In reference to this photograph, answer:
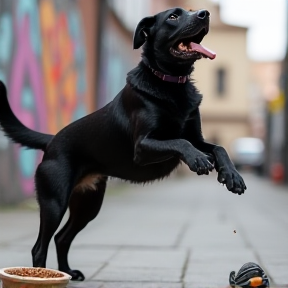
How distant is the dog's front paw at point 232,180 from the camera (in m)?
4.04

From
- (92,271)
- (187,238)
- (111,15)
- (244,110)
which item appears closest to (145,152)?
(92,271)

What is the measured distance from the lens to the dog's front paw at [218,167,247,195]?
404 cm

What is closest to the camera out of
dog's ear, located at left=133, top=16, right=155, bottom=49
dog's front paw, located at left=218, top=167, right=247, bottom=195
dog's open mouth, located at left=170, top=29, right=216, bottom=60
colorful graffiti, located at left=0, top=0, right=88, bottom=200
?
dog's front paw, located at left=218, top=167, right=247, bottom=195

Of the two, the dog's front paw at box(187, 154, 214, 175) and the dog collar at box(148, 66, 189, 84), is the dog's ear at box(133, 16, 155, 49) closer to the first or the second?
the dog collar at box(148, 66, 189, 84)

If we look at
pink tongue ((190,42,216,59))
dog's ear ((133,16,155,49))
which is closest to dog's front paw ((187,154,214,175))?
pink tongue ((190,42,216,59))

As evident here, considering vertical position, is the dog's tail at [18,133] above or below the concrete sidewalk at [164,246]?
above

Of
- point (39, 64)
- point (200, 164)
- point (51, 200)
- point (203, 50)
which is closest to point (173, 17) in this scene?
point (203, 50)

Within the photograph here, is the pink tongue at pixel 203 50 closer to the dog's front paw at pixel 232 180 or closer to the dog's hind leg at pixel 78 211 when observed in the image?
the dog's front paw at pixel 232 180

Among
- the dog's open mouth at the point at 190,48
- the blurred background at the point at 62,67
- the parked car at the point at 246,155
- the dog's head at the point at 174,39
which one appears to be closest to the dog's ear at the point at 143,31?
the dog's head at the point at 174,39

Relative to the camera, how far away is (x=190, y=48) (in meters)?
4.34

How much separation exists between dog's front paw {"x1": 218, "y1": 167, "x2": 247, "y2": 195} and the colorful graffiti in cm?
718

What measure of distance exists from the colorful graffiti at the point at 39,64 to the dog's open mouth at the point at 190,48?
6.78m

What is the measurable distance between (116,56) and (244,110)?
81.3 feet

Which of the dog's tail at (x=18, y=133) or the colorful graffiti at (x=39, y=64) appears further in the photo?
the colorful graffiti at (x=39, y=64)
